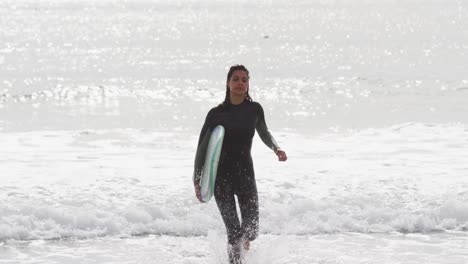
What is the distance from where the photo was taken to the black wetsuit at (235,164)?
25.5ft

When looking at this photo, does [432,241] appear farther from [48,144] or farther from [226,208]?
[48,144]

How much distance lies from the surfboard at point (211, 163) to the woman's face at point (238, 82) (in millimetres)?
362

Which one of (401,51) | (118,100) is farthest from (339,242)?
(401,51)

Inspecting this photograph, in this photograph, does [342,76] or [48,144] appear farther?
[342,76]

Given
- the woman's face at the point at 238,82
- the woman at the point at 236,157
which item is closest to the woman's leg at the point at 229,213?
the woman at the point at 236,157

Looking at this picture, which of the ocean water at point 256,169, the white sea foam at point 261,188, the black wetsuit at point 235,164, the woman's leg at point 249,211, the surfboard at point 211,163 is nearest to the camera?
the surfboard at point 211,163

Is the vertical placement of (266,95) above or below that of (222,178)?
above

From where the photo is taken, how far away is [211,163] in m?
7.71

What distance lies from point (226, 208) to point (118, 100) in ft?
73.4

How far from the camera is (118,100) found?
29797 mm

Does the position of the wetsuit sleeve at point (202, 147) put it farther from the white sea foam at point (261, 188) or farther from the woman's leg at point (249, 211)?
the white sea foam at point (261, 188)

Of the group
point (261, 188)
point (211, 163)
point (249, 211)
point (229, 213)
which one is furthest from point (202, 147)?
point (261, 188)

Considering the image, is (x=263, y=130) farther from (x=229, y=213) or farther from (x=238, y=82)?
(x=229, y=213)

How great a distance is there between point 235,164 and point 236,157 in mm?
66
